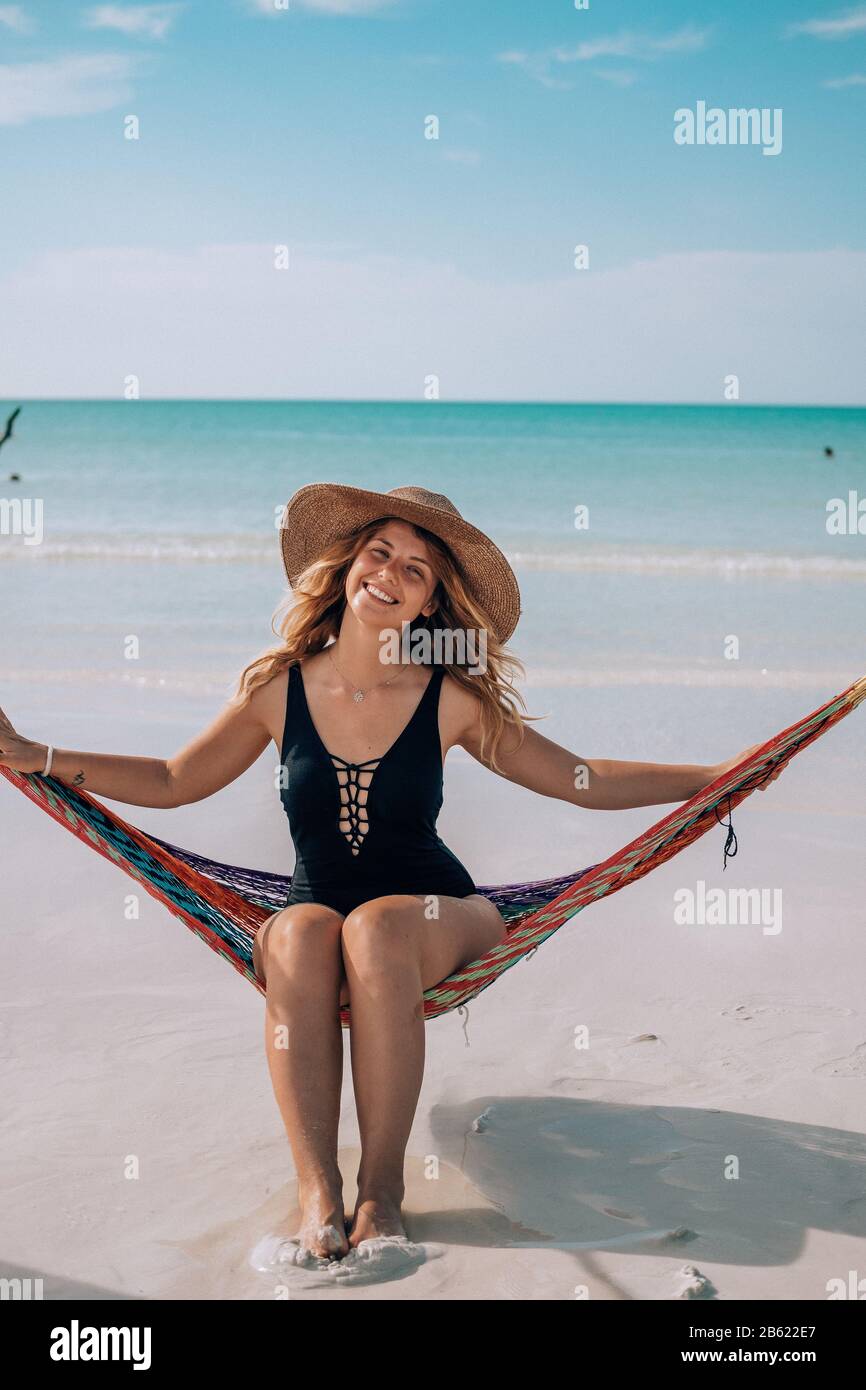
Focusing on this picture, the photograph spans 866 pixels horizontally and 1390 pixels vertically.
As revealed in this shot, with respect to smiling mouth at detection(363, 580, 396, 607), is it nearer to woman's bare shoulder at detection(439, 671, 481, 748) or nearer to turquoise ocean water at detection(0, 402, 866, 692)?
woman's bare shoulder at detection(439, 671, 481, 748)

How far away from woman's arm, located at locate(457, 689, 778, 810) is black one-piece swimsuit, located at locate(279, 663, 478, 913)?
0.15 metres

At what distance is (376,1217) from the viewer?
5.97 feet

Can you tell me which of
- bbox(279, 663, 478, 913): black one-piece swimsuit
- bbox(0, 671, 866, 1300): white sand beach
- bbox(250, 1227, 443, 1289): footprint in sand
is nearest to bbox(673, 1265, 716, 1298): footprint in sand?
bbox(0, 671, 866, 1300): white sand beach

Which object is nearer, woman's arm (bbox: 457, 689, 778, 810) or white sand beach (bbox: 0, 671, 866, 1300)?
white sand beach (bbox: 0, 671, 866, 1300)

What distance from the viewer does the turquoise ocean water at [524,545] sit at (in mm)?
6543

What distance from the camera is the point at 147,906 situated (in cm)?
316

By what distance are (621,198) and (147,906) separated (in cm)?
2400

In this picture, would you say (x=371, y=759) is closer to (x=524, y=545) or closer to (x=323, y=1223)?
(x=323, y=1223)

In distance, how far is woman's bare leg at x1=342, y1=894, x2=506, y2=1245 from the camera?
1842mm

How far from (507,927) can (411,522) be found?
75 cm

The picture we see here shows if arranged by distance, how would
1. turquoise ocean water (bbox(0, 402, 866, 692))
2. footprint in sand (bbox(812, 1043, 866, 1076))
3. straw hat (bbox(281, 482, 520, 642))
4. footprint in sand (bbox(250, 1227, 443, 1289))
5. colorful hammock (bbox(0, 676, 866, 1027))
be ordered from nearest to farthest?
footprint in sand (bbox(250, 1227, 443, 1289)) < colorful hammock (bbox(0, 676, 866, 1027)) < straw hat (bbox(281, 482, 520, 642)) < footprint in sand (bbox(812, 1043, 866, 1076)) < turquoise ocean water (bbox(0, 402, 866, 692))

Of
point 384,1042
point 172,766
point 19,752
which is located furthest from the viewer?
point 172,766

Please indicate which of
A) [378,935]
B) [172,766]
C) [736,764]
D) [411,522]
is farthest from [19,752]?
[736,764]
